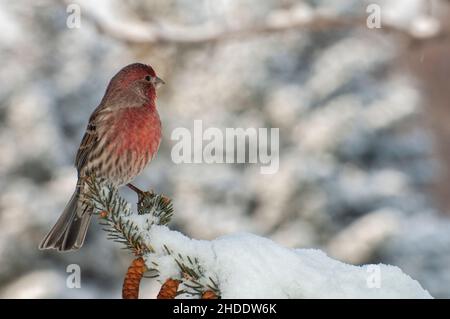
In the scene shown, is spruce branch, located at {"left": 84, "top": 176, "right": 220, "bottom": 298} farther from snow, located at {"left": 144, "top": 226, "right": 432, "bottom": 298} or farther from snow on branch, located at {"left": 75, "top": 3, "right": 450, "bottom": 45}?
snow on branch, located at {"left": 75, "top": 3, "right": 450, "bottom": 45}

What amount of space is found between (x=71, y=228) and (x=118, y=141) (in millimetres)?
411

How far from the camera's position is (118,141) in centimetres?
317

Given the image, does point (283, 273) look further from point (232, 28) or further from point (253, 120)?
point (253, 120)

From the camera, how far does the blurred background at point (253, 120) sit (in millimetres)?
7863

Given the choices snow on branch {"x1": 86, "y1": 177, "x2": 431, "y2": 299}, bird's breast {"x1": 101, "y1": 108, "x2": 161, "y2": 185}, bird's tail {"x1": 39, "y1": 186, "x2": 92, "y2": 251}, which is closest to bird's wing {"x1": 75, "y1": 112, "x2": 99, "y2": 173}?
bird's breast {"x1": 101, "y1": 108, "x2": 161, "y2": 185}

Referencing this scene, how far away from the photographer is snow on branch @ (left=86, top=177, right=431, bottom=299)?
1.78 metres

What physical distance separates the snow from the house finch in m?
1.17

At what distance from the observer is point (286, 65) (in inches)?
406

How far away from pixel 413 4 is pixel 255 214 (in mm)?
2901

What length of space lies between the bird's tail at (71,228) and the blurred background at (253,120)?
3.92 m

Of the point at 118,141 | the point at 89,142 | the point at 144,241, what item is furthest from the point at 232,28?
the point at 144,241
